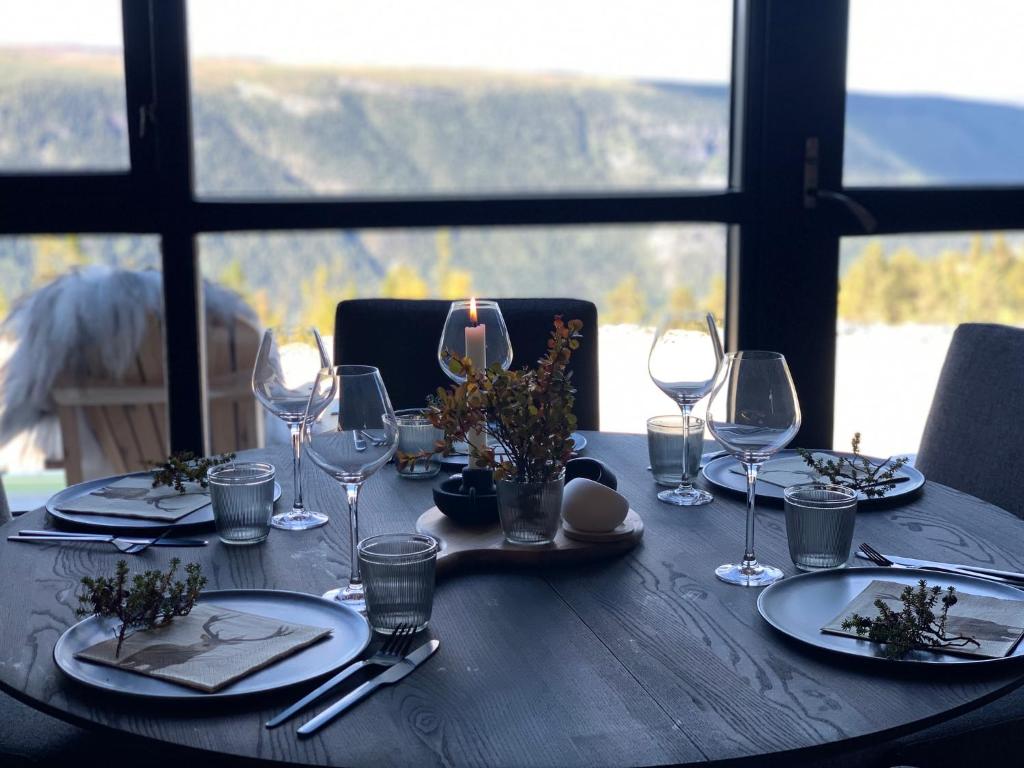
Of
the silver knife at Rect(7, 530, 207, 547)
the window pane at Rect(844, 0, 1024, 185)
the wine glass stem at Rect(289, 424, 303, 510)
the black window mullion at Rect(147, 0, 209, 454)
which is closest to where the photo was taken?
the silver knife at Rect(7, 530, 207, 547)

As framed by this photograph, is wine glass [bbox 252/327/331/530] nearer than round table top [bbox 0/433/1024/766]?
No

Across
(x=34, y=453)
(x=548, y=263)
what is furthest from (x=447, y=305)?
(x=34, y=453)

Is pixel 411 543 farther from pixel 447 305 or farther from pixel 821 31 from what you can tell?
pixel 821 31

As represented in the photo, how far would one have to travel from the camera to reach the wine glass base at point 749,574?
1.24 metres

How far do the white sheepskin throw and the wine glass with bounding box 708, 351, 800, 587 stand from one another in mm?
1857

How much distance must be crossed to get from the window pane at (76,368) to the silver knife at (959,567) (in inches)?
80.0

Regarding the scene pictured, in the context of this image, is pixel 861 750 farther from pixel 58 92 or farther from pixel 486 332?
pixel 58 92

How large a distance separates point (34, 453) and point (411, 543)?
2.03m

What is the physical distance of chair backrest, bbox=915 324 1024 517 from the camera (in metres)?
1.90

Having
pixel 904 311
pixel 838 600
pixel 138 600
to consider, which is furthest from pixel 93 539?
pixel 904 311

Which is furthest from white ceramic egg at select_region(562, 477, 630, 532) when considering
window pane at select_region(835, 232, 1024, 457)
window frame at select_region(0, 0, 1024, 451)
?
window pane at select_region(835, 232, 1024, 457)

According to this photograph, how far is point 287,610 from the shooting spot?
116 cm

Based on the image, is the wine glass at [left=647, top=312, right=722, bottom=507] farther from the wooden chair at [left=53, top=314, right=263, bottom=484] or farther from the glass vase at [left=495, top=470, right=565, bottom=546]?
the wooden chair at [left=53, top=314, right=263, bottom=484]

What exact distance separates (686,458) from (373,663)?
0.70 metres
